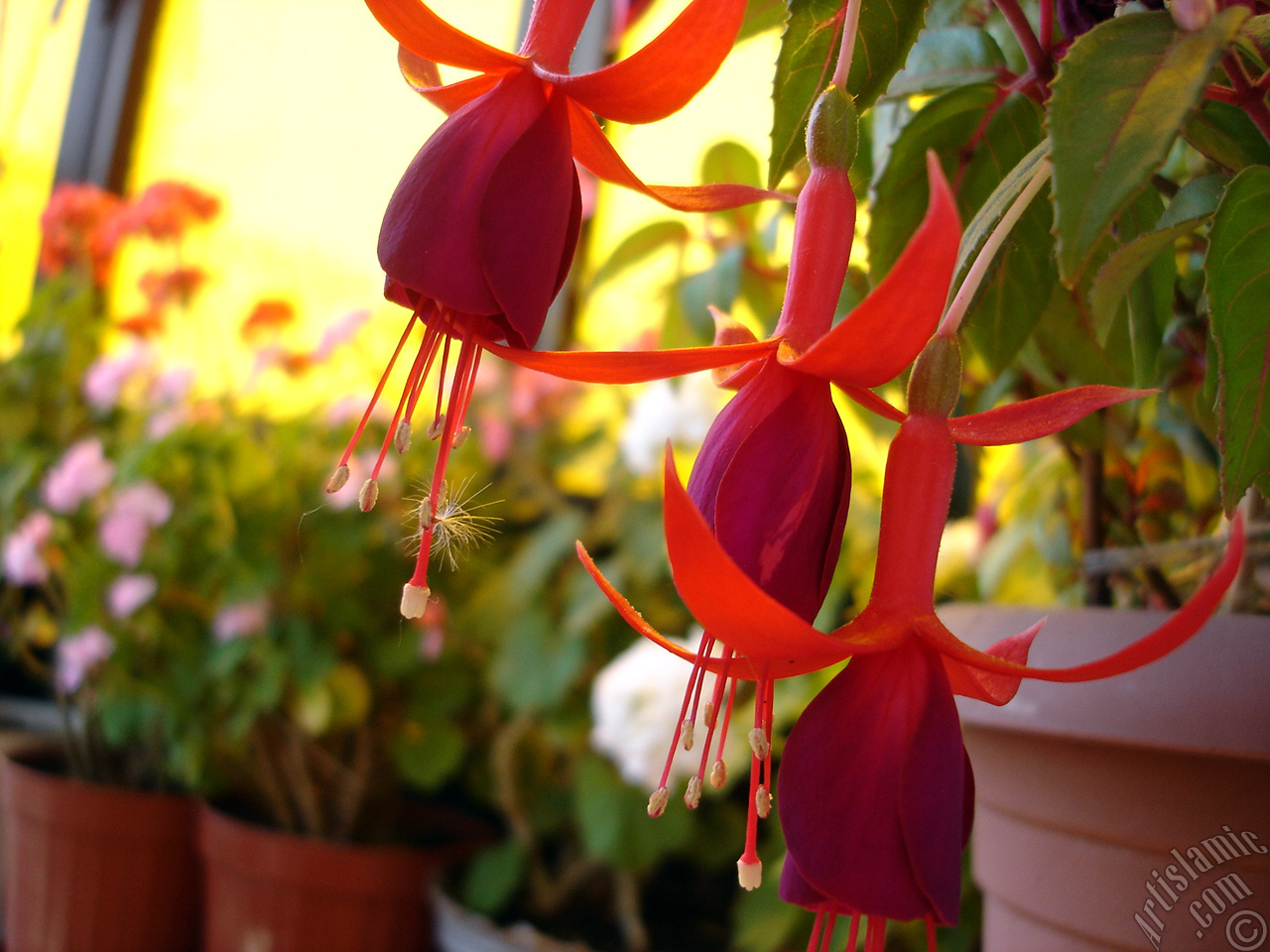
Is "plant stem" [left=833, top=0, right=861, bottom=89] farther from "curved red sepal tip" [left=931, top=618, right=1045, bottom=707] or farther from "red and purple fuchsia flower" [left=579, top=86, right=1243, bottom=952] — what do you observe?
"curved red sepal tip" [left=931, top=618, right=1045, bottom=707]

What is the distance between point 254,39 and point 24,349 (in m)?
0.75

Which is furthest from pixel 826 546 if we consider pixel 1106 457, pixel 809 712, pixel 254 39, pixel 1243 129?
pixel 254 39

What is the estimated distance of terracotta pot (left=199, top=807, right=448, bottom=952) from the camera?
0.96 metres

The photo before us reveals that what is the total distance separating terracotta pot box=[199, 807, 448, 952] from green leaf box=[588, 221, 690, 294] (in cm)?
65

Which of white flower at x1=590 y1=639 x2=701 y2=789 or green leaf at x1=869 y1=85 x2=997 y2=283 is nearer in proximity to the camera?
green leaf at x1=869 y1=85 x2=997 y2=283

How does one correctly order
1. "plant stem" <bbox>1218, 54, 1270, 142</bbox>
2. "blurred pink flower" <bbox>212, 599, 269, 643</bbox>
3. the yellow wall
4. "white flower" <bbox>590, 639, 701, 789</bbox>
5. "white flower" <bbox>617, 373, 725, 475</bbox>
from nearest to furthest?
"plant stem" <bbox>1218, 54, 1270, 142</bbox>
"white flower" <bbox>590, 639, 701, 789</bbox>
"white flower" <bbox>617, 373, 725, 475</bbox>
"blurred pink flower" <bbox>212, 599, 269, 643</bbox>
the yellow wall

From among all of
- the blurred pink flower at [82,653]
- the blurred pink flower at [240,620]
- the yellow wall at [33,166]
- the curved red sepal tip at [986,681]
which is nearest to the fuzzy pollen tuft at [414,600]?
the curved red sepal tip at [986,681]

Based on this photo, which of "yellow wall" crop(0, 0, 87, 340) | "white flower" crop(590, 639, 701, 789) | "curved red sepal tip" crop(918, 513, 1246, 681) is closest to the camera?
"curved red sepal tip" crop(918, 513, 1246, 681)

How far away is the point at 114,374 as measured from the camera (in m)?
1.26

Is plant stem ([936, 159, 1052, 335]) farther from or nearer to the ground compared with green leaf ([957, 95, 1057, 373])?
nearer to the ground

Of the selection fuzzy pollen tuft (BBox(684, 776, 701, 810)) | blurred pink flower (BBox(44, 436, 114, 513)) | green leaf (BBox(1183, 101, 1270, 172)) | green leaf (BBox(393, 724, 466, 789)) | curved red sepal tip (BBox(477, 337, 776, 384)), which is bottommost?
green leaf (BBox(393, 724, 466, 789))

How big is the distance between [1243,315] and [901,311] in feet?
0.38

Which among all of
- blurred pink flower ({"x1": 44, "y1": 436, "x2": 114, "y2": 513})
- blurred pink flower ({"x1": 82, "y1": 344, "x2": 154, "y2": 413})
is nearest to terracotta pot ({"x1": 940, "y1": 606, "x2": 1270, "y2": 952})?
blurred pink flower ({"x1": 44, "y1": 436, "x2": 114, "y2": 513})

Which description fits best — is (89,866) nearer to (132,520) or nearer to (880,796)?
(132,520)
